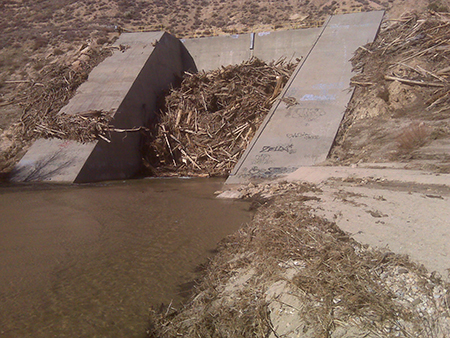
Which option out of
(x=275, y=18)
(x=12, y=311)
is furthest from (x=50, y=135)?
(x=275, y=18)

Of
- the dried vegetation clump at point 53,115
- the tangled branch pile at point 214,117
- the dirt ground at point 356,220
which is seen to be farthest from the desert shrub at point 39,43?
the tangled branch pile at point 214,117

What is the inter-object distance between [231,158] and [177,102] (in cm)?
408

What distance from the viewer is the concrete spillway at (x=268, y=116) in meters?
10.7

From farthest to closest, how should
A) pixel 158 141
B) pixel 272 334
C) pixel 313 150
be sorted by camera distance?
pixel 158 141 < pixel 313 150 < pixel 272 334

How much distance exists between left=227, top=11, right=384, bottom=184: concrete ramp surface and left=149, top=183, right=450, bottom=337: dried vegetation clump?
6104mm

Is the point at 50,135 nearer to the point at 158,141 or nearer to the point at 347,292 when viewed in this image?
Result: the point at 158,141

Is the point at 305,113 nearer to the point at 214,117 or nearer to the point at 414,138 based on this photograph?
the point at 214,117

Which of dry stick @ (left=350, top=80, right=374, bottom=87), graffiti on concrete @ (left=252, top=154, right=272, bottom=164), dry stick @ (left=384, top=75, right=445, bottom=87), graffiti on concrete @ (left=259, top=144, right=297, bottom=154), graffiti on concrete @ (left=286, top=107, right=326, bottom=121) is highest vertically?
dry stick @ (left=384, top=75, right=445, bottom=87)

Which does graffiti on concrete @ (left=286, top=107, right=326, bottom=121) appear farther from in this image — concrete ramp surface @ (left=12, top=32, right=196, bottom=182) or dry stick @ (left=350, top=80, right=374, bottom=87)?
concrete ramp surface @ (left=12, top=32, right=196, bottom=182)

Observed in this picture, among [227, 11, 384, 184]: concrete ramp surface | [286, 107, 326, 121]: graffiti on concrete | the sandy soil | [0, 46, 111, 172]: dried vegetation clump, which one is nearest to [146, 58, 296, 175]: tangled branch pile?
[227, 11, 384, 184]: concrete ramp surface

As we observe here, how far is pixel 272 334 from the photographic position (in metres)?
2.80

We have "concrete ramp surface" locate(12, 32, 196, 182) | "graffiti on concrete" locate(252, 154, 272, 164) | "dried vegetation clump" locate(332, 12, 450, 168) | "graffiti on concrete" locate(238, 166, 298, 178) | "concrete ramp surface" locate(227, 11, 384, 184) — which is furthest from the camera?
"concrete ramp surface" locate(12, 32, 196, 182)

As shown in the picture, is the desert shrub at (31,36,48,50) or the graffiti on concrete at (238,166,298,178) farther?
the desert shrub at (31,36,48,50)

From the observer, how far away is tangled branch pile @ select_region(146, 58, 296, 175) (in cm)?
1289
